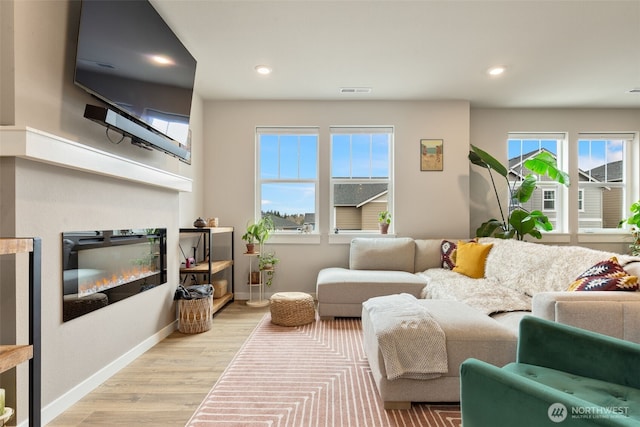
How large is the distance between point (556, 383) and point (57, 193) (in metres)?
2.43

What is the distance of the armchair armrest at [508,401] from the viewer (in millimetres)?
841

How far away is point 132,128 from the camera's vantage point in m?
1.97

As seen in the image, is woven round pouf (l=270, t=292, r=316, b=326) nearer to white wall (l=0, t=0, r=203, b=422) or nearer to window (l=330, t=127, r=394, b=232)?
white wall (l=0, t=0, r=203, b=422)

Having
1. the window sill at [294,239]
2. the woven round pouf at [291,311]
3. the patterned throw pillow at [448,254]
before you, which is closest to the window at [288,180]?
the window sill at [294,239]

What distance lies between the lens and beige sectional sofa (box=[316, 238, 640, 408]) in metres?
1.71

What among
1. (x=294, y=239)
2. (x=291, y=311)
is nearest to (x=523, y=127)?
(x=294, y=239)

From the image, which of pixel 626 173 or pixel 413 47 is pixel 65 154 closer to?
pixel 413 47

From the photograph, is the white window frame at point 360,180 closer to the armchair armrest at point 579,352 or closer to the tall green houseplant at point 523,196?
the tall green houseplant at point 523,196

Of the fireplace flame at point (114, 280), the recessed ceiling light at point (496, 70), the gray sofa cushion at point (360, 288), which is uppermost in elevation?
the recessed ceiling light at point (496, 70)

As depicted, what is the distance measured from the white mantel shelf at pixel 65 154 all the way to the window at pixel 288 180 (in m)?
1.97

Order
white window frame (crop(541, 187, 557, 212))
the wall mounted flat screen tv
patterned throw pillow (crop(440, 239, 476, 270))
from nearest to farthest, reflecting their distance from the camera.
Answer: the wall mounted flat screen tv
patterned throw pillow (crop(440, 239, 476, 270))
white window frame (crop(541, 187, 557, 212))

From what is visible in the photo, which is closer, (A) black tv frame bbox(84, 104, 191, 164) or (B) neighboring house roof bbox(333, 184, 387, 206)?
(A) black tv frame bbox(84, 104, 191, 164)

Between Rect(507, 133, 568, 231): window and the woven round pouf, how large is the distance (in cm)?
336

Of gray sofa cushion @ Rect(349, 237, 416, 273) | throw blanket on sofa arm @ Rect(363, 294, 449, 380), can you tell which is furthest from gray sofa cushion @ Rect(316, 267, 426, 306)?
throw blanket on sofa arm @ Rect(363, 294, 449, 380)
